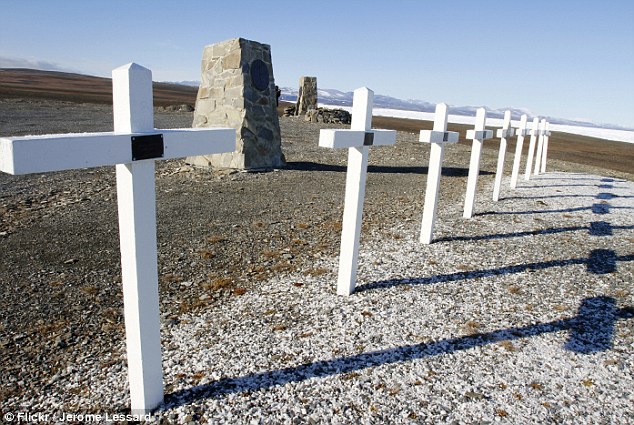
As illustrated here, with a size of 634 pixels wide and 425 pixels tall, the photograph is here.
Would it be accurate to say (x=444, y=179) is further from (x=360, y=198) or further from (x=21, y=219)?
(x=21, y=219)

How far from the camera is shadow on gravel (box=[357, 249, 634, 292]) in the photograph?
3.97 m

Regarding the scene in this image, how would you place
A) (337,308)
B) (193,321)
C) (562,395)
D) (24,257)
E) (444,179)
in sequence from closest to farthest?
1. (562,395)
2. (193,321)
3. (337,308)
4. (24,257)
5. (444,179)

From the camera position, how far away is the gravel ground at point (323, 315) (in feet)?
7.93

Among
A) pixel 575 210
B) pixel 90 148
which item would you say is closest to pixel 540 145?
pixel 575 210

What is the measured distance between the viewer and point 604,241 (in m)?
5.71

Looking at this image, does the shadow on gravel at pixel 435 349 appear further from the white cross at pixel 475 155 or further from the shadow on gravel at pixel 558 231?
the white cross at pixel 475 155

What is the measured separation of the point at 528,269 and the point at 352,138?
257cm

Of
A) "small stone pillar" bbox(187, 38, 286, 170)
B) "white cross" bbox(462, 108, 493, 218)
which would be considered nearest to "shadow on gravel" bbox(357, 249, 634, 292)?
"white cross" bbox(462, 108, 493, 218)

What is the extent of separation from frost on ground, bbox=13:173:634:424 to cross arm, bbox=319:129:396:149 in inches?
50.8

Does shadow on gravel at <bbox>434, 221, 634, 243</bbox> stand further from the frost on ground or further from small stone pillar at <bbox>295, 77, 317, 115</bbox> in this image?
small stone pillar at <bbox>295, 77, 317, 115</bbox>

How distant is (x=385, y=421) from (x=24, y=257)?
394 cm

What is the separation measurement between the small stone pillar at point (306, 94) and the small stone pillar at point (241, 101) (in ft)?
50.7

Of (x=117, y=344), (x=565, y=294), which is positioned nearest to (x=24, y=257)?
(x=117, y=344)

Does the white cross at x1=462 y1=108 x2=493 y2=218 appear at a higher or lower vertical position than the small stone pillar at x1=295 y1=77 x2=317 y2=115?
lower
